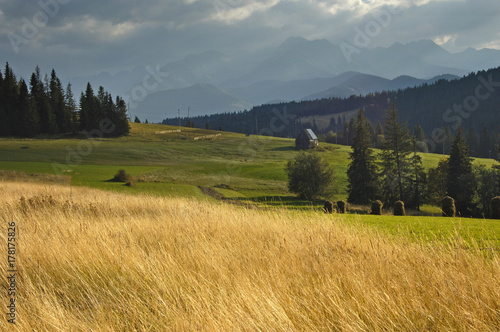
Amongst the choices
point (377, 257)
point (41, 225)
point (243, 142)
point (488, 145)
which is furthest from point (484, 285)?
point (488, 145)

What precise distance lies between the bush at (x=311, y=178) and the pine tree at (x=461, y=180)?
16.2 meters

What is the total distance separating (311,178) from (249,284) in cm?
4699

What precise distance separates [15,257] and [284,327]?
4.45 m

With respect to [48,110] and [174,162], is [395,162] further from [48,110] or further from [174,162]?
[48,110]

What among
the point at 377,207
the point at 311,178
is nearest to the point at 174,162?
the point at 311,178

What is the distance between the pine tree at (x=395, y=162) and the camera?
165ft

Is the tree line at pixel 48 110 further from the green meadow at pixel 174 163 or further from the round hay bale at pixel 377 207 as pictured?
the round hay bale at pixel 377 207

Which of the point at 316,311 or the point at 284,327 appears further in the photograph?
the point at 316,311

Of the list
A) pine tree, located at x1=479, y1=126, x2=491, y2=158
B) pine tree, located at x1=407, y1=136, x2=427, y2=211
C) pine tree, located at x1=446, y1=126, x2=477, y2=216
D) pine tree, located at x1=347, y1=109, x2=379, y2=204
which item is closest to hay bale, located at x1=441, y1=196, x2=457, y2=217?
pine tree, located at x1=446, y1=126, x2=477, y2=216

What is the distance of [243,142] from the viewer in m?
108

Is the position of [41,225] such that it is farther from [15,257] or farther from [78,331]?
[78,331]

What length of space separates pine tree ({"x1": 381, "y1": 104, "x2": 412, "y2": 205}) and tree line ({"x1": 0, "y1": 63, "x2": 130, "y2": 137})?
75419mm

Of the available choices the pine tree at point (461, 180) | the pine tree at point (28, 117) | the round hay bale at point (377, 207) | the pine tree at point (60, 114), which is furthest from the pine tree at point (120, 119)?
the round hay bale at point (377, 207)

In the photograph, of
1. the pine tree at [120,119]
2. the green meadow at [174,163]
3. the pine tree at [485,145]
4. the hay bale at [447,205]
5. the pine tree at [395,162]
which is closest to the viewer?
the hay bale at [447,205]
